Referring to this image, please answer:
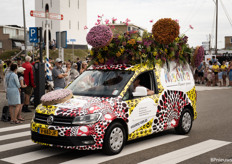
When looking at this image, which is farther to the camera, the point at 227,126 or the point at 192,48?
the point at 227,126

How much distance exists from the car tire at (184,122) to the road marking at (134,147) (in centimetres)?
17

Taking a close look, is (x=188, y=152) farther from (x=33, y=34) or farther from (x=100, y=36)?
(x=33, y=34)

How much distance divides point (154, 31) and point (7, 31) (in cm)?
10053

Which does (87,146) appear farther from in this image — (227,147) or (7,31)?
(7,31)

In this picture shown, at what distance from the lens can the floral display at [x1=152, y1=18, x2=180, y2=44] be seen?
7999mm

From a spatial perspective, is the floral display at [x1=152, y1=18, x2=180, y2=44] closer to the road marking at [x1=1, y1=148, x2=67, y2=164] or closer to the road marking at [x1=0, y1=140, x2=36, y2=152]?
the road marking at [x1=1, y1=148, x2=67, y2=164]

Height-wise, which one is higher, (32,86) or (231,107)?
(32,86)

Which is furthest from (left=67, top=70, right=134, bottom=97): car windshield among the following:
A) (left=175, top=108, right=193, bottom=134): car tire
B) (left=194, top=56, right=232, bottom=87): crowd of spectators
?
(left=194, top=56, right=232, bottom=87): crowd of spectators

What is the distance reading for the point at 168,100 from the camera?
26.0ft

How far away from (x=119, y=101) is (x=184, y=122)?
2568mm

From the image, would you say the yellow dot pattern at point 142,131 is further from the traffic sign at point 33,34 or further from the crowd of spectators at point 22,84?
the traffic sign at point 33,34

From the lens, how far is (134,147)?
730 centimetres

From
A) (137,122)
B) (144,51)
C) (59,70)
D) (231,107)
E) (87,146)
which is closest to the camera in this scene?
(87,146)

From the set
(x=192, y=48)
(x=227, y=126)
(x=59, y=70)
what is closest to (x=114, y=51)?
(x=192, y=48)
